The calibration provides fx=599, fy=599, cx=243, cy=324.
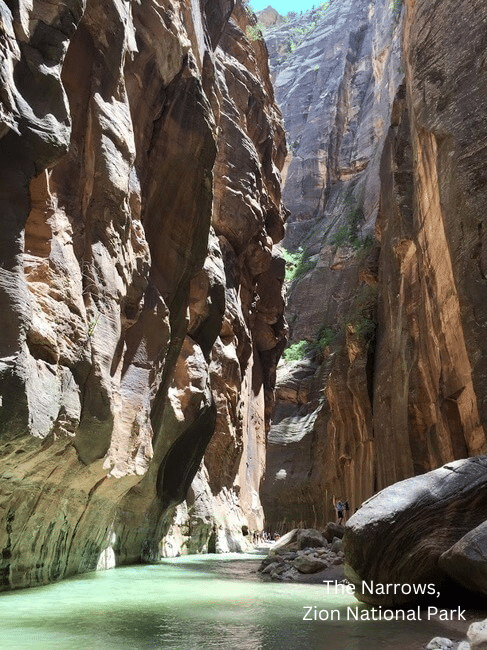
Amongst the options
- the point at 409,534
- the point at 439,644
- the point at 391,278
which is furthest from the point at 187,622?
the point at 391,278

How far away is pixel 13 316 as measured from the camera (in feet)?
21.5

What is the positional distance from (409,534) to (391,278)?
15.7m

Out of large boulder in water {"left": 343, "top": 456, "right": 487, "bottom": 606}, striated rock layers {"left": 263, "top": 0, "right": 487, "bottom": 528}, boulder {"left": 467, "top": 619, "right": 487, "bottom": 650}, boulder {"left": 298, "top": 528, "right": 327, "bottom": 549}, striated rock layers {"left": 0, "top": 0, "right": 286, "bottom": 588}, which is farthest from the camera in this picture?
boulder {"left": 298, "top": 528, "right": 327, "bottom": 549}

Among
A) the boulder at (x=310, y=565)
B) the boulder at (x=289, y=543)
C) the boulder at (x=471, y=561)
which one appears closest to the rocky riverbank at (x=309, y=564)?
the boulder at (x=310, y=565)

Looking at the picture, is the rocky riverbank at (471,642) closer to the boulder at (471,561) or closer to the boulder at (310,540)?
the boulder at (471,561)

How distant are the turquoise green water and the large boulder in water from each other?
0.64m

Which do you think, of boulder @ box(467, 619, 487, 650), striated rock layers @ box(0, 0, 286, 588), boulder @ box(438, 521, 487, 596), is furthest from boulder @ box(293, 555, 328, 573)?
boulder @ box(467, 619, 487, 650)

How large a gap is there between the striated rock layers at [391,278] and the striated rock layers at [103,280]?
6.01 meters

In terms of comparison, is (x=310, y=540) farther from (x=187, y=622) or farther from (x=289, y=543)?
(x=187, y=622)

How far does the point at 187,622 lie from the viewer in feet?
20.9

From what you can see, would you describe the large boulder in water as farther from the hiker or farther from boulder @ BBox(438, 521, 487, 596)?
the hiker

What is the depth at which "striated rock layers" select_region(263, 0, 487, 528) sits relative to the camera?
13.6 metres

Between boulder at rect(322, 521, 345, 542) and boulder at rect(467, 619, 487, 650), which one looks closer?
boulder at rect(467, 619, 487, 650)

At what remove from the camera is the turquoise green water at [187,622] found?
17.0 ft
